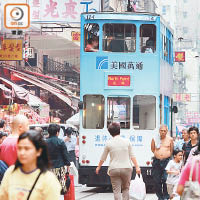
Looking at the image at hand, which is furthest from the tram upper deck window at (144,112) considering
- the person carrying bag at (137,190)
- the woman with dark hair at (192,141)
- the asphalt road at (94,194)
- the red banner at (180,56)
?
the red banner at (180,56)

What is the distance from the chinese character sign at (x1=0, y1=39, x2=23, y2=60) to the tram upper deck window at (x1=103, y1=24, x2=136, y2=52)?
14321mm

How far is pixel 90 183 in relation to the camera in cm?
1725

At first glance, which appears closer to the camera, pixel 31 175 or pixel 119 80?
pixel 31 175

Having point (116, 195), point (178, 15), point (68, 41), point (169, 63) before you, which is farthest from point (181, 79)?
point (116, 195)

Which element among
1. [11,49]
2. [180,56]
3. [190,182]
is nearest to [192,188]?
[190,182]

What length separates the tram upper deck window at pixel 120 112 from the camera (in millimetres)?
17344

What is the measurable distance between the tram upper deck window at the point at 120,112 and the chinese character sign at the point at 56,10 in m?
12.9

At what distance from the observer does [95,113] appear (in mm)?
17391

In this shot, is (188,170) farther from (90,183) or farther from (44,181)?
(90,183)

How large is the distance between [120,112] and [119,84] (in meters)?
0.70

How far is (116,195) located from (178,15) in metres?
119

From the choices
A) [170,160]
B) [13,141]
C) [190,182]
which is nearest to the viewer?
[190,182]

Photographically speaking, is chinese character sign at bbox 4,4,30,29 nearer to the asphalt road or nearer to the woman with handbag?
the asphalt road

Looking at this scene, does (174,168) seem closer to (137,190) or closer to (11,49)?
(137,190)
